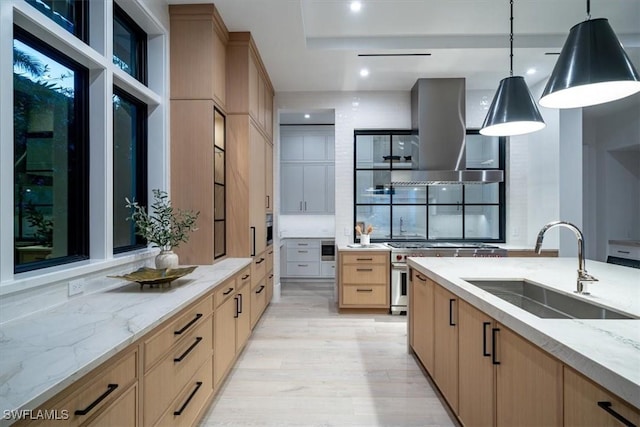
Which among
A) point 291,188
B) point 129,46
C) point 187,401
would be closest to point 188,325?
point 187,401

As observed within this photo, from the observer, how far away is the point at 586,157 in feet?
17.4

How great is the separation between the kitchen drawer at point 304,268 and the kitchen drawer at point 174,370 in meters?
3.78

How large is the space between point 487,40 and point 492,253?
2485 millimetres

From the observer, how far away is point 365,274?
392 cm

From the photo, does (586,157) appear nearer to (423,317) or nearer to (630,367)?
(423,317)

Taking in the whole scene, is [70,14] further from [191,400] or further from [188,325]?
[191,400]

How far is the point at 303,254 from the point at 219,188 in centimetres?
301

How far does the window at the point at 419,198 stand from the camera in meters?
4.53

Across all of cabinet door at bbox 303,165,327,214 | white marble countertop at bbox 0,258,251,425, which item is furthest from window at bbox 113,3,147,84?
cabinet door at bbox 303,165,327,214

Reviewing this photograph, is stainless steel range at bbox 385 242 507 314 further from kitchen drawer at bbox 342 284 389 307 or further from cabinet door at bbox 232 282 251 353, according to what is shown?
cabinet door at bbox 232 282 251 353

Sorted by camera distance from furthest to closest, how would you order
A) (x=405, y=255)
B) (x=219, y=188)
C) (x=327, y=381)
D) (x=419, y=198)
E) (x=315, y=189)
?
(x=315, y=189) < (x=419, y=198) < (x=405, y=255) < (x=219, y=188) < (x=327, y=381)

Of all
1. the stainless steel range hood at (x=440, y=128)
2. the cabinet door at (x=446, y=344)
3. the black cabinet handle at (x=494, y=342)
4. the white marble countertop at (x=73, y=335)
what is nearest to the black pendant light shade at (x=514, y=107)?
the cabinet door at (x=446, y=344)

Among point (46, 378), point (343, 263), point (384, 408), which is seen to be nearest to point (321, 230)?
point (343, 263)

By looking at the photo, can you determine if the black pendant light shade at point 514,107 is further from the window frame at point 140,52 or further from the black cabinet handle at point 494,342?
the window frame at point 140,52
